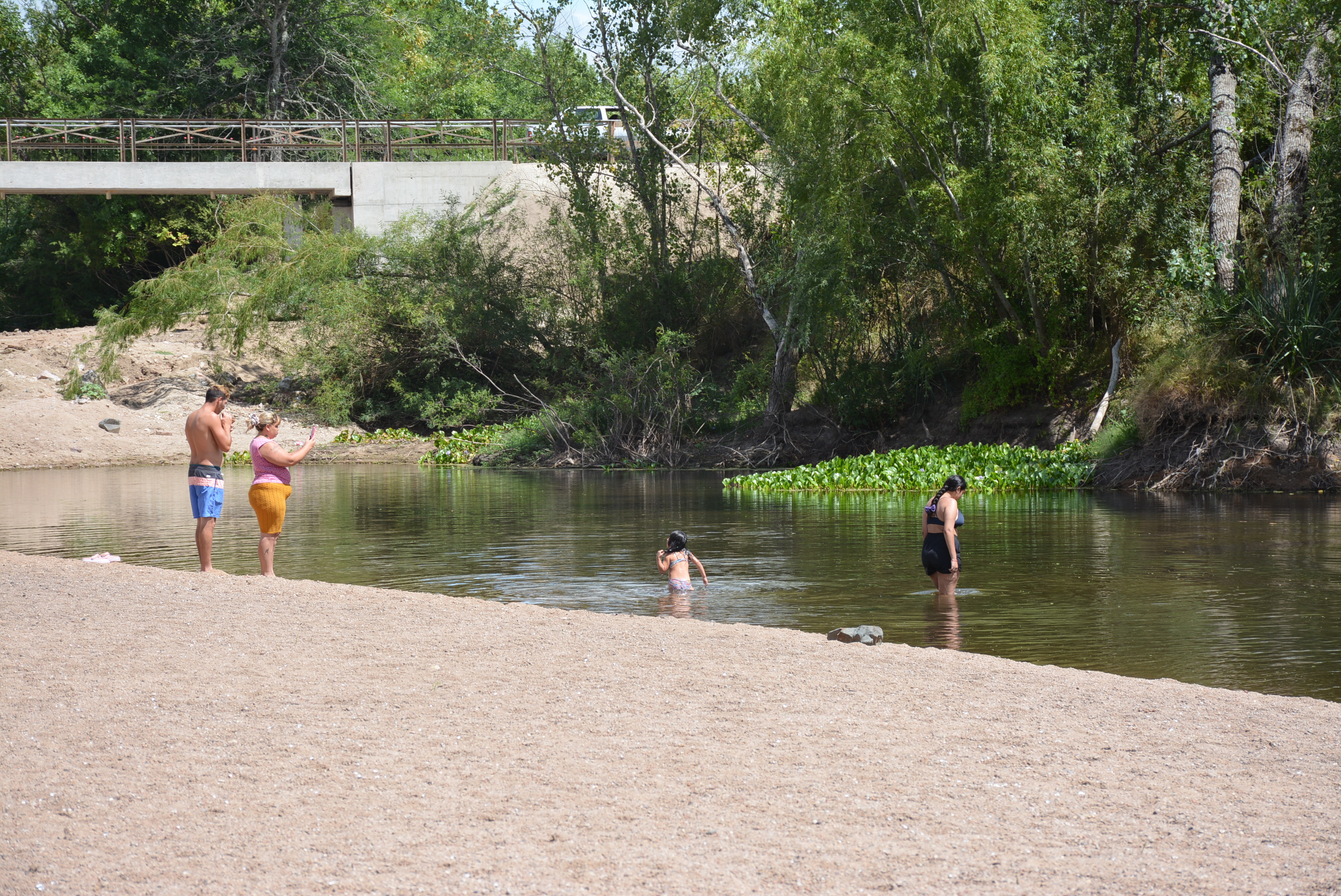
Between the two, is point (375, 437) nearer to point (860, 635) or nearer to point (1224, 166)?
point (1224, 166)

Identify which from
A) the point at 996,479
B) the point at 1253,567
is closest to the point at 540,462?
the point at 996,479

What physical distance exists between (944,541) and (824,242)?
16408mm

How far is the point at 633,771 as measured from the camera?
5.49 meters

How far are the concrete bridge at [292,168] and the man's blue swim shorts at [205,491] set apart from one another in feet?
86.5

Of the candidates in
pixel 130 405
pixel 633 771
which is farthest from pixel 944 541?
pixel 130 405

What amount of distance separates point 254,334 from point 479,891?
3665 cm

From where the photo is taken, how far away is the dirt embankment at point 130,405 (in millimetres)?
33000

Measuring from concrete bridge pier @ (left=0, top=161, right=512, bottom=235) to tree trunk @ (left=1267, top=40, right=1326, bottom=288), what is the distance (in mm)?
22699

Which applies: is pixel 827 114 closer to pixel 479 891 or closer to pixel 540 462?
pixel 540 462

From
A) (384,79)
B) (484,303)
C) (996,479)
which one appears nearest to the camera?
(996,479)

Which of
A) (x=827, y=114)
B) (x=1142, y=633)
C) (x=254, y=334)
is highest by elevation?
(x=827, y=114)

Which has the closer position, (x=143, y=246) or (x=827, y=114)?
(x=827, y=114)

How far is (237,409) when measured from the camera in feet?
121

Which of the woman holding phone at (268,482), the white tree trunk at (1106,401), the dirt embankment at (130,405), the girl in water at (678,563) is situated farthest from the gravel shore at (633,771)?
the dirt embankment at (130,405)
